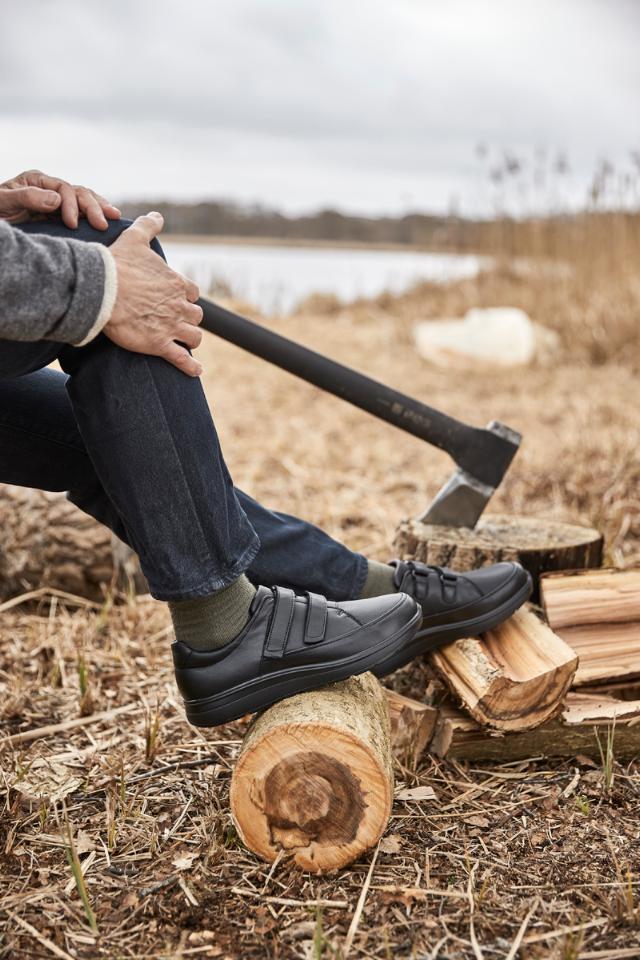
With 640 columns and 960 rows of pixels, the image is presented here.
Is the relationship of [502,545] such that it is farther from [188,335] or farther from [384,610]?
[188,335]

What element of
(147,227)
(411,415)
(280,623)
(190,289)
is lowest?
(280,623)

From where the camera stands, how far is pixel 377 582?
6.81 ft

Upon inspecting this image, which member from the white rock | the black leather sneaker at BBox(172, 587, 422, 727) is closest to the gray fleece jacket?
the black leather sneaker at BBox(172, 587, 422, 727)

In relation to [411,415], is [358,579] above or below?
below

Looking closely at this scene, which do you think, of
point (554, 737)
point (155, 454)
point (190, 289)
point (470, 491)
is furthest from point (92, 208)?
point (554, 737)

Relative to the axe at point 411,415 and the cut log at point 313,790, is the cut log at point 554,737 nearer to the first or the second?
the cut log at point 313,790

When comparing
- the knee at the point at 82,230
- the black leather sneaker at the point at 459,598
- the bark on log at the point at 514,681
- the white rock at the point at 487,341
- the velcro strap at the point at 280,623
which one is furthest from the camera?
the white rock at the point at 487,341

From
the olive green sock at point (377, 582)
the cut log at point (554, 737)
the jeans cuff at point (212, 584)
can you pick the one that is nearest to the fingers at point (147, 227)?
the jeans cuff at point (212, 584)

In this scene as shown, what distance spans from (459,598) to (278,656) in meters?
0.55

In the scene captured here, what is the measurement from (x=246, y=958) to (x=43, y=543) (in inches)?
67.3

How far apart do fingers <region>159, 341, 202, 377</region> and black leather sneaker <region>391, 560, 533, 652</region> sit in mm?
786

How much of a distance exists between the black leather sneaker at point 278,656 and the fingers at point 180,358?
1.43 ft

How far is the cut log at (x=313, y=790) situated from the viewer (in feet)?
5.09

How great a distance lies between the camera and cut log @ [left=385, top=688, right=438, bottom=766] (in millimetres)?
1949
